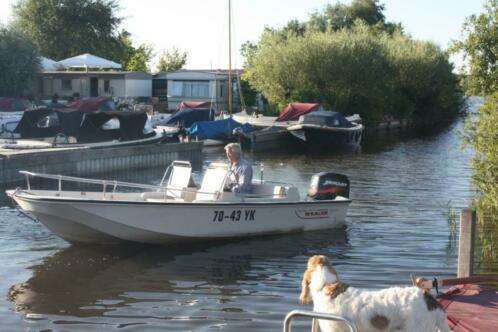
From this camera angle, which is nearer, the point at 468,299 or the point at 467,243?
the point at 468,299

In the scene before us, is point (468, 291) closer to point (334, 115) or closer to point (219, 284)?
point (219, 284)

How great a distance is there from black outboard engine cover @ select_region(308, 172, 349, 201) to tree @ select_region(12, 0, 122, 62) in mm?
56663

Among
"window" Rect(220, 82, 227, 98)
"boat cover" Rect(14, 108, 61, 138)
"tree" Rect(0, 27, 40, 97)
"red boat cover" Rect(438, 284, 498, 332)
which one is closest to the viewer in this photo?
"red boat cover" Rect(438, 284, 498, 332)

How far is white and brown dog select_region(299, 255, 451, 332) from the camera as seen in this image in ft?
21.2

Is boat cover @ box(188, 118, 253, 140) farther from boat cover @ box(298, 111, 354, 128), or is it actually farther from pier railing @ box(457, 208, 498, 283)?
pier railing @ box(457, 208, 498, 283)

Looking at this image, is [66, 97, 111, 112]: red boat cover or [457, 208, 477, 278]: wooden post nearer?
[457, 208, 477, 278]: wooden post

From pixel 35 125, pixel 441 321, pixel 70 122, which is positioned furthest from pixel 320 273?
pixel 35 125

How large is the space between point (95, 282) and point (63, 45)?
61.0 meters

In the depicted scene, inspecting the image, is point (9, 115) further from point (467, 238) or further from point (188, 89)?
point (188, 89)

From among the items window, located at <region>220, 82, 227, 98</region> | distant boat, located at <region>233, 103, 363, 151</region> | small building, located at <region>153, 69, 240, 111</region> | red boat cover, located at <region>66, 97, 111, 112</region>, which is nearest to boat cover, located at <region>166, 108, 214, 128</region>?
distant boat, located at <region>233, 103, 363, 151</region>

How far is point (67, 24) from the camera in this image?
7038cm

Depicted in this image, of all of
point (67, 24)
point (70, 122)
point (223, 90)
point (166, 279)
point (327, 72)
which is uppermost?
point (67, 24)

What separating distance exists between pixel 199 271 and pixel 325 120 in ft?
94.6

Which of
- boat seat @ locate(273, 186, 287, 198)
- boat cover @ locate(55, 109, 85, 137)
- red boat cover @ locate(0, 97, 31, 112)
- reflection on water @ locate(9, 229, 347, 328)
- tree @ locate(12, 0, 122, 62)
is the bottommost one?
reflection on water @ locate(9, 229, 347, 328)
